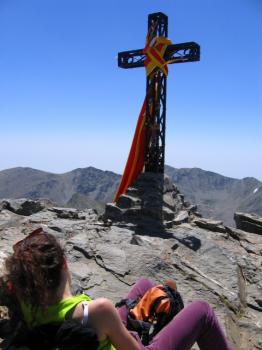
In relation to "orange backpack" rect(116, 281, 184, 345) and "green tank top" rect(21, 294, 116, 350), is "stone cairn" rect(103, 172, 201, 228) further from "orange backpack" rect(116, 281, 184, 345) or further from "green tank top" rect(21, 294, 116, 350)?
"green tank top" rect(21, 294, 116, 350)

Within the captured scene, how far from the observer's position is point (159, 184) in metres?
14.5

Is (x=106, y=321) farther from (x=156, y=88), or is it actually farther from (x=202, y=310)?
(x=156, y=88)

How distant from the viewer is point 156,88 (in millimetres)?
14703

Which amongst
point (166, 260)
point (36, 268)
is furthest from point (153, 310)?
point (166, 260)

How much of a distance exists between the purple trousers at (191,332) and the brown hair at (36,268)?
136cm

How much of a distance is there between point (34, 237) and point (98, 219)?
10848mm

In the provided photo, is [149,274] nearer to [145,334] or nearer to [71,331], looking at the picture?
[145,334]

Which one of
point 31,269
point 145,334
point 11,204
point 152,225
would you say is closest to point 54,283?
point 31,269

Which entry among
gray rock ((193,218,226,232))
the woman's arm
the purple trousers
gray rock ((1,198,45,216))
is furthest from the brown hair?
gray rock ((1,198,45,216))

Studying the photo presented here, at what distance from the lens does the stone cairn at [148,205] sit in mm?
13875

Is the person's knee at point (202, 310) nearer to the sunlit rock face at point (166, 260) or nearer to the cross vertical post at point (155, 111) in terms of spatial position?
the sunlit rock face at point (166, 260)

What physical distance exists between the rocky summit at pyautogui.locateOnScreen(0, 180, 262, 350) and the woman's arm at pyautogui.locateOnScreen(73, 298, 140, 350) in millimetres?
4047

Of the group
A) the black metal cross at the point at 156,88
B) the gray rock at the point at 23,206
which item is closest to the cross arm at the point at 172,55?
the black metal cross at the point at 156,88

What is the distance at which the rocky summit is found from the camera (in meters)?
8.95
